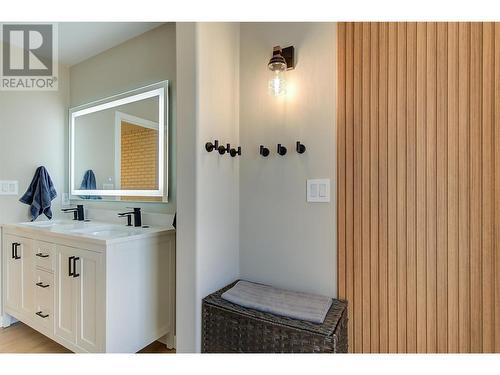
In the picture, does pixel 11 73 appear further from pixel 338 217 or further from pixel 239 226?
pixel 338 217

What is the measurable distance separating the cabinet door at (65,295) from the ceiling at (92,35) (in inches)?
63.1

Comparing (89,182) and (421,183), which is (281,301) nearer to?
(421,183)

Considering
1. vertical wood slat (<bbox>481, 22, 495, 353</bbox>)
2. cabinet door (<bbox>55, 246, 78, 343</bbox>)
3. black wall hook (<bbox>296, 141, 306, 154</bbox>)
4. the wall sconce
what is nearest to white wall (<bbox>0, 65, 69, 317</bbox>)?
cabinet door (<bbox>55, 246, 78, 343</bbox>)

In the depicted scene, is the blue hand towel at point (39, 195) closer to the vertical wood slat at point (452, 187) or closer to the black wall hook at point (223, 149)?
the black wall hook at point (223, 149)

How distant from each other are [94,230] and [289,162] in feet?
4.87

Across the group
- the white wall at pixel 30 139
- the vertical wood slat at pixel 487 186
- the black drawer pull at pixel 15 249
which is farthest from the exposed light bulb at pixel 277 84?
the white wall at pixel 30 139

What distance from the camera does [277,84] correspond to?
1371 millimetres

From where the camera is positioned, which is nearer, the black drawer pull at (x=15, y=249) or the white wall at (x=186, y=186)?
the white wall at (x=186, y=186)

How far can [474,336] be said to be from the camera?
43.1 inches

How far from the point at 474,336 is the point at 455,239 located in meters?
0.43

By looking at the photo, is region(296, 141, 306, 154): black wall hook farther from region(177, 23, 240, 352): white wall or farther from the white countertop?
the white countertop

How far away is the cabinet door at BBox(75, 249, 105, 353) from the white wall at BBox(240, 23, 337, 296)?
0.80 meters

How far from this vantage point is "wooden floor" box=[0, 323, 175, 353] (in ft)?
5.59

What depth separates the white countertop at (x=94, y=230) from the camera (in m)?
1.39
